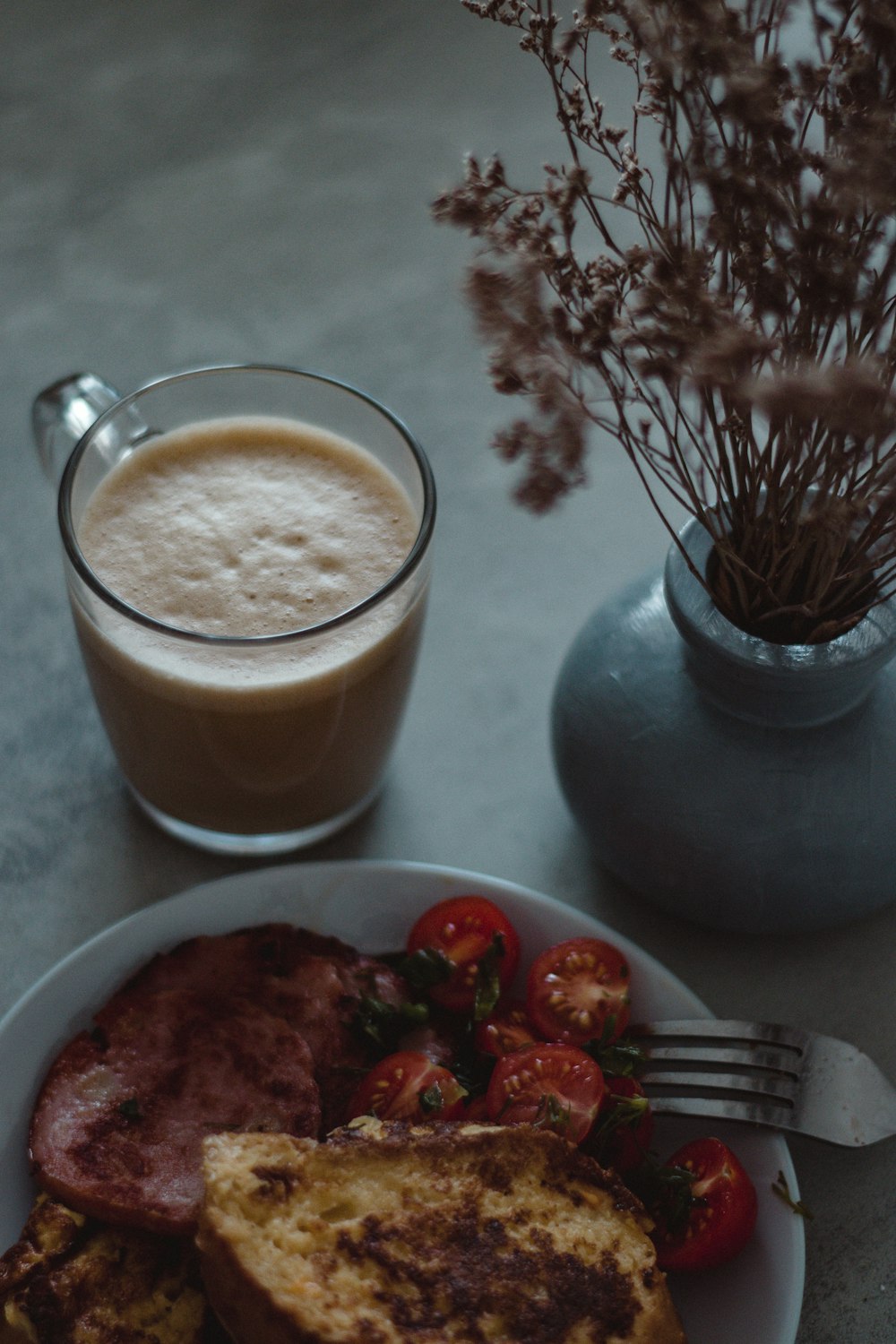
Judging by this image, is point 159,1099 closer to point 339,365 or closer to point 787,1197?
point 787,1197

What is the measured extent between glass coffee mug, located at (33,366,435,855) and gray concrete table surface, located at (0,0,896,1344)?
0.15 m

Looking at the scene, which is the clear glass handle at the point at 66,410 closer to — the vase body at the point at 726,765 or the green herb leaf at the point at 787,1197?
the vase body at the point at 726,765

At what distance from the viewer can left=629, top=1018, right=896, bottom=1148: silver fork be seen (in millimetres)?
1499

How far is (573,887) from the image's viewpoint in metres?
1.87

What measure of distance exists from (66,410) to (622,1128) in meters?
1.13

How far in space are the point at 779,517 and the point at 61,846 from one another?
107cm

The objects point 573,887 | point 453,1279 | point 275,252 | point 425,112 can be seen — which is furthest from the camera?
point 425,112

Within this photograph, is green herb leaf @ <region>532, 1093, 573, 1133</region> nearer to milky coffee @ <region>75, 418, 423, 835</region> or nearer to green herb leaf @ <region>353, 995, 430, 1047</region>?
green herb leaf @ <region>353, 995, 430, 1047</region>

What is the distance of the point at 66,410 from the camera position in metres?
1.81

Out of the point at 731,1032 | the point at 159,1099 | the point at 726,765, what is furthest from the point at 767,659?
the point at 159,1099

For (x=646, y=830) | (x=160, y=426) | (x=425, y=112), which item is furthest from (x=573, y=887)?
(x=425, y=112)

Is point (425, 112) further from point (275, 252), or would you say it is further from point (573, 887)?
point (573, 887)

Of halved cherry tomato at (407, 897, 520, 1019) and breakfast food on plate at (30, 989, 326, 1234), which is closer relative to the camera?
breakfast food on plate at (30, 989, 326, 1234)

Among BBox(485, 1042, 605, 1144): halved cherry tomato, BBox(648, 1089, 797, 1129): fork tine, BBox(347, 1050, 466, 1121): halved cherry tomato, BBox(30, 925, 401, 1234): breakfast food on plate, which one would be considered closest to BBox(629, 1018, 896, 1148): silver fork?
BBox(648, 1089, 797, 1129): fork tine
